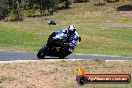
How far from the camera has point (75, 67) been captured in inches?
658

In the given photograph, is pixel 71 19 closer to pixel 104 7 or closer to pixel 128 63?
pixel 104 7

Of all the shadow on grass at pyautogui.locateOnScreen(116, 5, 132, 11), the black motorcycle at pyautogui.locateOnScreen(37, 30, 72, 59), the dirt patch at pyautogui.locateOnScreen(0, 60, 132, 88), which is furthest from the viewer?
the shadow on grass at pyautogui.locateOnScreen(116, 5, 132, 11)

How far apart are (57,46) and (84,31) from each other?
3523cm

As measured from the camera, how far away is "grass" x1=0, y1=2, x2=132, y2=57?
3475 centimetres

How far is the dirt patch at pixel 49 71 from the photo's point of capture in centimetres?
1408

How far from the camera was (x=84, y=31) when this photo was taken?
54.9m

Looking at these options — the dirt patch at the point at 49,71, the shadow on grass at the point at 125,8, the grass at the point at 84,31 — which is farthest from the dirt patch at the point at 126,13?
the dirt patch at the point at 49,71

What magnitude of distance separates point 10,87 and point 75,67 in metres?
3.92

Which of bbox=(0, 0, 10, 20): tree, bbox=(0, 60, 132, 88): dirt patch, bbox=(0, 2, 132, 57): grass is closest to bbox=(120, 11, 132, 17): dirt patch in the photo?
bbox=(0, 2, 132, 57): grass

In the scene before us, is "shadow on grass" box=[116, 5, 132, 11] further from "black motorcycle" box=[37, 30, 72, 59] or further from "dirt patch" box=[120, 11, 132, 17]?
"black motorcycle" box=[37, 30, 72, 59]

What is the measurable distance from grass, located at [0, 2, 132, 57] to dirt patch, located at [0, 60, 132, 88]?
828 cm

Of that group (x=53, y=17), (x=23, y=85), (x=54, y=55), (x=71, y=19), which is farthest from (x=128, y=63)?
(x=53, y=17)

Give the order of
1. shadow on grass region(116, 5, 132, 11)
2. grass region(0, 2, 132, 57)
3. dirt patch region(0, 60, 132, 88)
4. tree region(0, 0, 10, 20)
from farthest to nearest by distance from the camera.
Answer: shadow on grass region(116, 5, 132, 11)
tree region(0, 0, 10, 20)
grass region(0, 2, 132, 57)
dirt patch region(0, 60, 132, 88)

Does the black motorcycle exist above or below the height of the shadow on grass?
above
